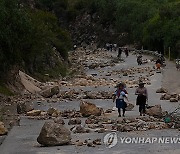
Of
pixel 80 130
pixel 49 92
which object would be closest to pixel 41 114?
pixel 80 130

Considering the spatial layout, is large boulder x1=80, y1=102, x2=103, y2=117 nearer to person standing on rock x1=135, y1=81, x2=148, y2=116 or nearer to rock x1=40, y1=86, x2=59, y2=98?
person standing on rock x1=135, y1=81, x2=148, y2=116

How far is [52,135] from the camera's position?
20.0 metres

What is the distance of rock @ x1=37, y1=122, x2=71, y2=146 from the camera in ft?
65.2

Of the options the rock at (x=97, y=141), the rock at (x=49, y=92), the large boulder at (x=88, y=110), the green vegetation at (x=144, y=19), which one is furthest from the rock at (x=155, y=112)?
the green vegetation at (x=144, y=19)

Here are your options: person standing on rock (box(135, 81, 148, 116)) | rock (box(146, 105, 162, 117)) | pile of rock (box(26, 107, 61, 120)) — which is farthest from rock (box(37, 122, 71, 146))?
pile of rock (box(26, 107, 61, 120))

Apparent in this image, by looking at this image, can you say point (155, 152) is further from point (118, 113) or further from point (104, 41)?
point (104, 41)

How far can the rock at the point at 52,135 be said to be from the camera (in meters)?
19.9

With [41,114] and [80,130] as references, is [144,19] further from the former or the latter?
[80,130]

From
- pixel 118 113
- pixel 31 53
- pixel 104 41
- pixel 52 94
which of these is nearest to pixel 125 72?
pixel 31 53

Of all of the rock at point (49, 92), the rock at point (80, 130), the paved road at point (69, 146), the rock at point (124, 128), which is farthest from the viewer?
the rock at point (49, 92)

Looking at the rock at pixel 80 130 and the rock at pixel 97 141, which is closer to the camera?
the rock at pixel 97 141

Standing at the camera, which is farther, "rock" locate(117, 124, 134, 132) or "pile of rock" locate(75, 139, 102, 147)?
"rock" locate(117, 124, 134, 132)

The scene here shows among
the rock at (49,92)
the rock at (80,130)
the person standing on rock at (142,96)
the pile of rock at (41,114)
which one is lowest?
the rock at (80,130)

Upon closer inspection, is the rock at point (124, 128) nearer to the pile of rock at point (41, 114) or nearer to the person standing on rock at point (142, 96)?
the person standing on rock at point (142, 96)
